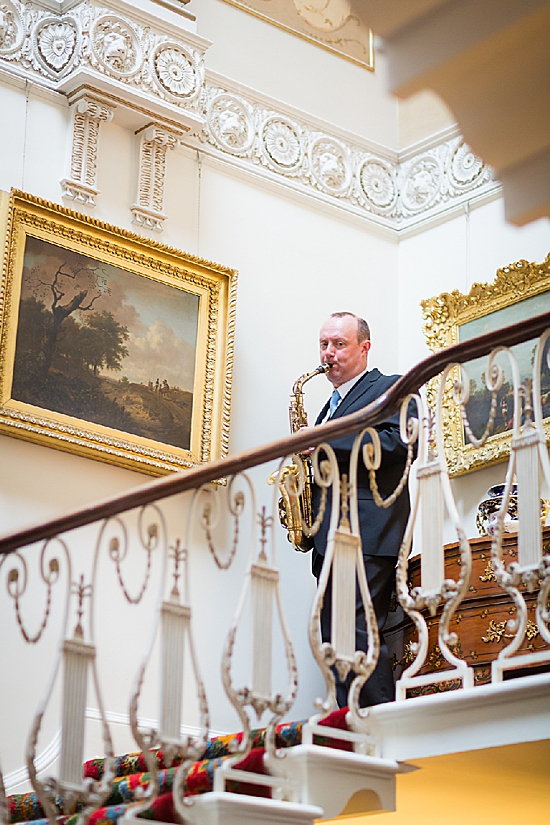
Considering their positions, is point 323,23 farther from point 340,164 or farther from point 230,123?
point 230,123

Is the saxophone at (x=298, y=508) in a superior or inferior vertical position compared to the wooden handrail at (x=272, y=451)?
superior

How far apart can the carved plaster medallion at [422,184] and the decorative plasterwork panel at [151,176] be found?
181 cm

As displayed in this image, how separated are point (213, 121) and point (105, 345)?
1.71 metres

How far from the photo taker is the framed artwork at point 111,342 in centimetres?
614

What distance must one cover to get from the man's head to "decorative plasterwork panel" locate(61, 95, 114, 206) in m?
1.52

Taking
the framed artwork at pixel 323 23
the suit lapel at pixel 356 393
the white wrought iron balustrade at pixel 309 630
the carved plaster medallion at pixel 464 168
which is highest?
the framed artwork at pixel 323 23

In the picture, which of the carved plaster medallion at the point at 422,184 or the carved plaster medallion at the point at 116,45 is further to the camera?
the carved plaster medallion at the point at 422,184

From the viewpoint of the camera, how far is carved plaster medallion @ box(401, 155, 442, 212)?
26.0 feet

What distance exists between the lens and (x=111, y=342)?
6520 mm

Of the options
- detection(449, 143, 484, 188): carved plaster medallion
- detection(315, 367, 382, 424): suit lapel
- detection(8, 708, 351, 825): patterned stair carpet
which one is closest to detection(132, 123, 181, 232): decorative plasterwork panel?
detection(315, 367, 382, 424): suit lapel

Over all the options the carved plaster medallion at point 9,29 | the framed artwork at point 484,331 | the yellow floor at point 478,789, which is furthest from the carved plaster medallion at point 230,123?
the yellow floor at point 478,789

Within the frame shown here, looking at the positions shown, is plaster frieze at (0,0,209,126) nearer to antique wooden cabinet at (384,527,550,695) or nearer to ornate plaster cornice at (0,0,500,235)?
ornate plaster cornice at (0,0,500,235)

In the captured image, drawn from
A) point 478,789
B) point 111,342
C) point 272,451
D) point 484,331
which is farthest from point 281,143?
point 478,789

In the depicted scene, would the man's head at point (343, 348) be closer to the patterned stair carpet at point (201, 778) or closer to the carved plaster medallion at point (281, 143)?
the carved plaster medallion at point (281, 143)
